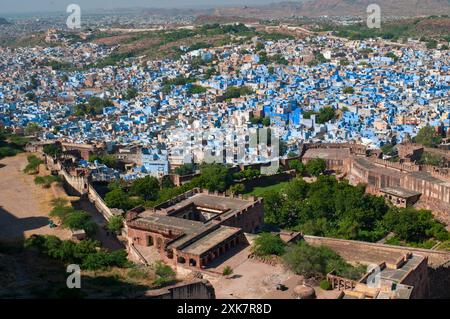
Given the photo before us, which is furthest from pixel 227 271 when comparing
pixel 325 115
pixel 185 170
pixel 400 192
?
pixel 325 115

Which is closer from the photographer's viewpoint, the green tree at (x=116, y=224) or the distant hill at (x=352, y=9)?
the green tree at (x=116, y=224)

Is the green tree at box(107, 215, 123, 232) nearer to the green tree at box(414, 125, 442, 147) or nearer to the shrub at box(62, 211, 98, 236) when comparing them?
the shrub at box(62, 211, 98, 236)

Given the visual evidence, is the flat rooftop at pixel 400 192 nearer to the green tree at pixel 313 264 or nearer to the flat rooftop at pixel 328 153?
the flat rooftop at pixel 328 153

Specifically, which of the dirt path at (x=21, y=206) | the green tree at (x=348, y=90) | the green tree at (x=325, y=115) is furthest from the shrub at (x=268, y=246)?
the green tree at (x=348, y=90)

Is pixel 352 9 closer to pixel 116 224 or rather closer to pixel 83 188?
pixel 83 188

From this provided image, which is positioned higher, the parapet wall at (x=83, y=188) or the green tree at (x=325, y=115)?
the green tree at (x=325, y=115)

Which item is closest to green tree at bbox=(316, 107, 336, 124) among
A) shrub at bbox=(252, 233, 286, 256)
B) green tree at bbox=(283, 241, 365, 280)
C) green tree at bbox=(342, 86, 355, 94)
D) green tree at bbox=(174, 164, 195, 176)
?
green tree at bbox=(342, 86, 355, 94)
